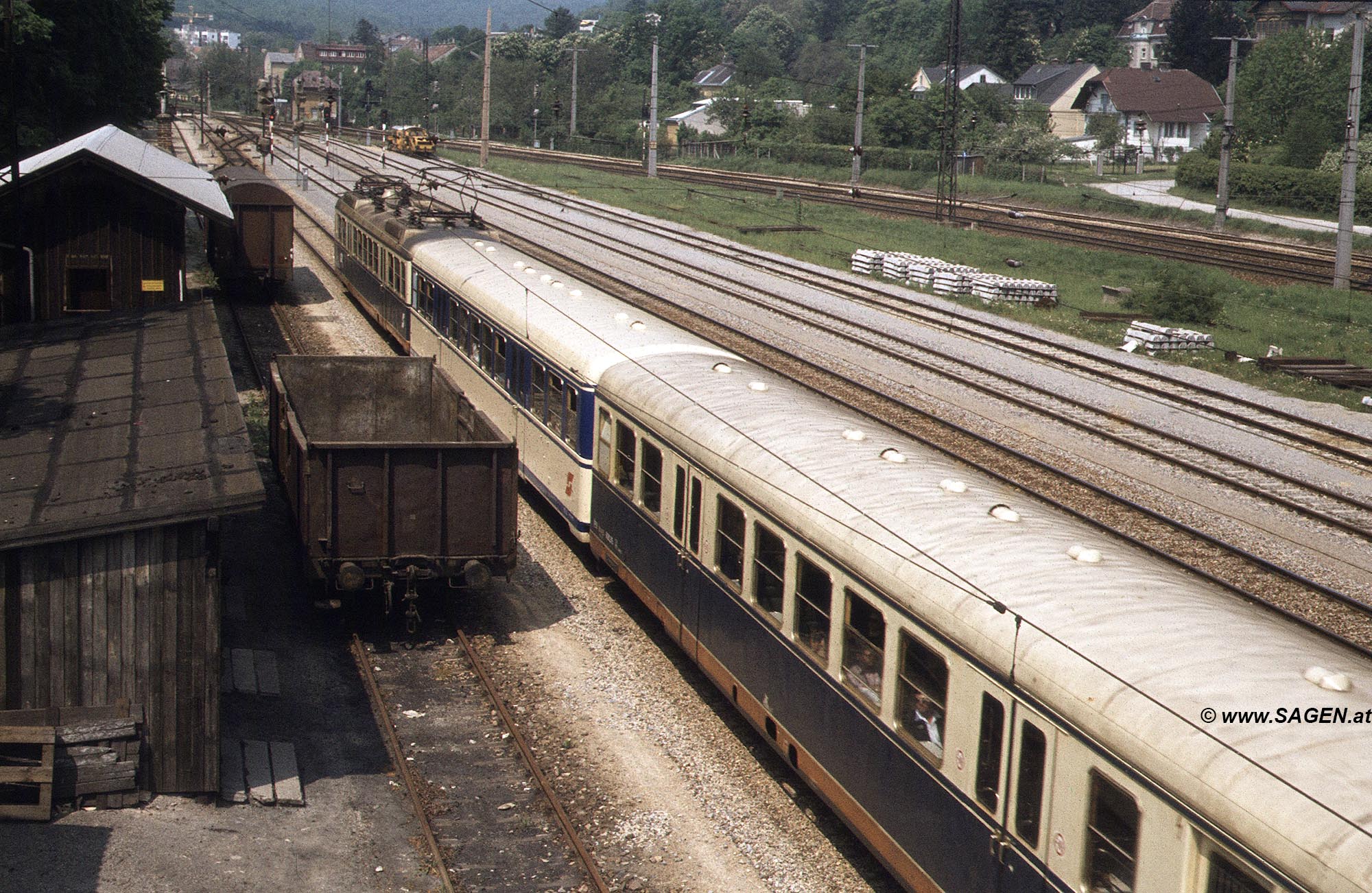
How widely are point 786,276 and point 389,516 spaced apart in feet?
87.4

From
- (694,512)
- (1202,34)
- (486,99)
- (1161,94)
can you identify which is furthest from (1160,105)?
(694,512)

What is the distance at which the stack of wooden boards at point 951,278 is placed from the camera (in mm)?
34406

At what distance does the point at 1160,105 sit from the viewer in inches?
4109

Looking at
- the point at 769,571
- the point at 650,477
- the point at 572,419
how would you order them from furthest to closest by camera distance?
the point at 572,419
the point at 650,477
the point at 769,571

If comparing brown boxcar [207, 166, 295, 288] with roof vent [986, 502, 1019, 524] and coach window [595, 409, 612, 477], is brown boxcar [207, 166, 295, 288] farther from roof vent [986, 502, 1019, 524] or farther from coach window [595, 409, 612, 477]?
roof vent [986, 502, 1019, 524]

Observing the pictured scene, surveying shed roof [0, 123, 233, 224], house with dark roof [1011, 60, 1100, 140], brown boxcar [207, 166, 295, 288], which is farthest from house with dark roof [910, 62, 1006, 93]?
shed roof [0, 123, 233, 224]

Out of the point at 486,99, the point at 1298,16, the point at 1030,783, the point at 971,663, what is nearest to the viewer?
the point at 1030,783

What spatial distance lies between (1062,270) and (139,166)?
2686 centimetres

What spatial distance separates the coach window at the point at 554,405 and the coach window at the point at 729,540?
4.71 m

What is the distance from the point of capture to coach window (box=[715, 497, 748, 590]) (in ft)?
34.6

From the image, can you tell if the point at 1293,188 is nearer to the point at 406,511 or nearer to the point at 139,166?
the point at 139,166

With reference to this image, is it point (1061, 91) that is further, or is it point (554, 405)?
point (1061, 91)

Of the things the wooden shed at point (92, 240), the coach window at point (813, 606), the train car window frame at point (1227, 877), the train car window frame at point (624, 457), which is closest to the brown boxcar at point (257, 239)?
the wooden shed at point (92, 240)

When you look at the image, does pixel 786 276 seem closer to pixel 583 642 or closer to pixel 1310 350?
pixel 1310 350
